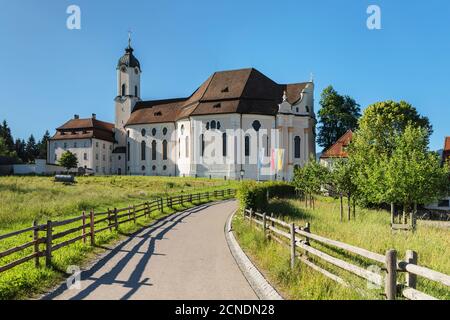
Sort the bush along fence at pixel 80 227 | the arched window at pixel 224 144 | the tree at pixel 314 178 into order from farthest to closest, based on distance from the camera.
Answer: the arched window at pixel 224 144 < the tree at pixel 314 178 < the bush along fence at pixel 80 227

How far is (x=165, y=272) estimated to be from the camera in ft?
32.5

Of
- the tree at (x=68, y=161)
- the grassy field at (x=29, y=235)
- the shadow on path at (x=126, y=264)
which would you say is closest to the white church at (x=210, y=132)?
the tree at (x=68, y=161)

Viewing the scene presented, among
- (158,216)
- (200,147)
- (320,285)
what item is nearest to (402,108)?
(200,147)

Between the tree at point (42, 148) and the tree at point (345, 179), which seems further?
the tree at point (42, 148)

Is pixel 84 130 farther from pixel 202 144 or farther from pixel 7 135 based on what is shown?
pixel 7 135

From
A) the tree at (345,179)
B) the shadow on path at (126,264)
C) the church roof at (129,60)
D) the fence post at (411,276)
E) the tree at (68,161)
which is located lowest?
the shadow on path at (126,264)

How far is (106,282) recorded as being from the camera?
8.91 metres

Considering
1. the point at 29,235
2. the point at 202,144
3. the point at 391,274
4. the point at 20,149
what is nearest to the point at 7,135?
the point at 20,149

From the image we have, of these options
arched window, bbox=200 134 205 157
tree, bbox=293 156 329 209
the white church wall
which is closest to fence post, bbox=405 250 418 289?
tree, bbox=293 156 329 209

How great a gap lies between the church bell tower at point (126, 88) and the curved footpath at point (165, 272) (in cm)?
6601

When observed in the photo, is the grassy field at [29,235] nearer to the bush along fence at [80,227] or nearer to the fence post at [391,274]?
the bush along fence at [80,227]

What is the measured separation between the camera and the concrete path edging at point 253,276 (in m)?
7.78

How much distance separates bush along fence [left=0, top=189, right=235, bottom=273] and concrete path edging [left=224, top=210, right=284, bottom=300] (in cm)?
508
